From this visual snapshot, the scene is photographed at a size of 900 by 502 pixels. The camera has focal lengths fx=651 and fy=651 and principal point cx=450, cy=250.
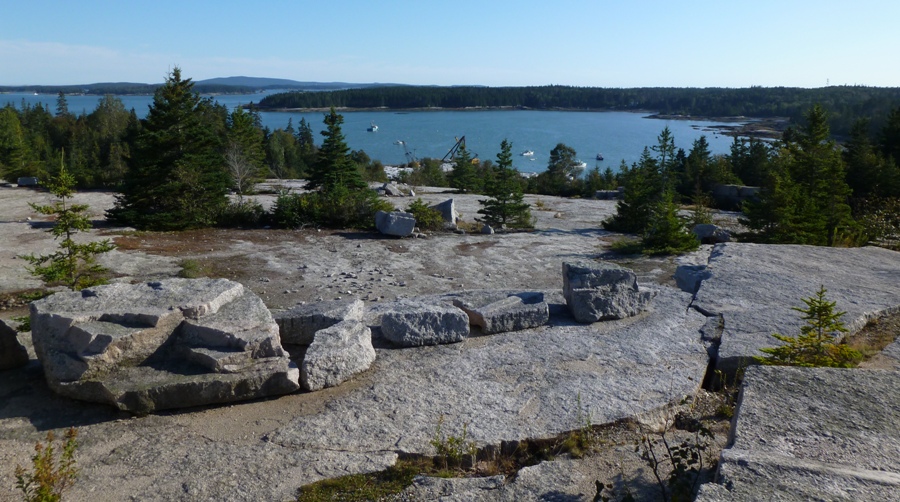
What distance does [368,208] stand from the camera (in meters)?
17.8

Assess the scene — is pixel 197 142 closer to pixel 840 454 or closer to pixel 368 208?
pixel 368 208

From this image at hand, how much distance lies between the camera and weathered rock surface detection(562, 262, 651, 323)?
24.1 feet

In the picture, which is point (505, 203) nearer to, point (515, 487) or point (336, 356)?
point (336, 356)

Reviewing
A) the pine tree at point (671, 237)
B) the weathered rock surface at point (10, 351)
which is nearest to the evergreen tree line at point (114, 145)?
the pine tree at point (671, 237)

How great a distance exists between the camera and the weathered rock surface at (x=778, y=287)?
6.73m

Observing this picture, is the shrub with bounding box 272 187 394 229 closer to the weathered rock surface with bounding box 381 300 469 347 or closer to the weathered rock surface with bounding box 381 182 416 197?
the weathered rock surface with bounding box 381 182 416 197

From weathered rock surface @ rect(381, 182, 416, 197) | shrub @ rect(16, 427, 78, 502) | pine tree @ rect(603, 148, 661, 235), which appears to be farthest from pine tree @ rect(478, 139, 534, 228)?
shrub @ rect(16, 427, 78, 502)

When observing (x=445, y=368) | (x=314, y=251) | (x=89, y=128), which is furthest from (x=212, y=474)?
(x=89, y=128)

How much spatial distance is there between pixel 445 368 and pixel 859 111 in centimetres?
7420

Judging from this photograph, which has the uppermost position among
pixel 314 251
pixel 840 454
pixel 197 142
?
pixel 197 142

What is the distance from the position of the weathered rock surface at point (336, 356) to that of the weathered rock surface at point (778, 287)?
3375 millimetres

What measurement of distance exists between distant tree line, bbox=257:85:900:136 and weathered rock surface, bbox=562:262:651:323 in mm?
112003

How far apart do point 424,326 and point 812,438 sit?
3752 mm

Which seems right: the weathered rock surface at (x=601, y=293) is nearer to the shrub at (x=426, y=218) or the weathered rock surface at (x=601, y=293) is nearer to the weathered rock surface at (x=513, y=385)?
the weathered rock surface at (x=513, y=385)
